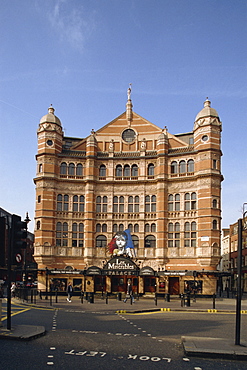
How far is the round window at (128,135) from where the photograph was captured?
56.3m

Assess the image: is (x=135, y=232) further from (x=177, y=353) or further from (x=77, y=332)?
(x=177, y=353)

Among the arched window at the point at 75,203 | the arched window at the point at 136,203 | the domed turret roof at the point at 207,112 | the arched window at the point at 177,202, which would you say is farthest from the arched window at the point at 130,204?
the domed turret roof at the point at 207,112

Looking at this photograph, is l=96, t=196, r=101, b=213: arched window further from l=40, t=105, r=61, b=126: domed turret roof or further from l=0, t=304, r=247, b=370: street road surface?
l=0, t=304, r=247, b=370: street road surface

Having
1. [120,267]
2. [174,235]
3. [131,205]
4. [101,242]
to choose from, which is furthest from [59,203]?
[174,235]

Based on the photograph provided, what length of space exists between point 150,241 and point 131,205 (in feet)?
17.6

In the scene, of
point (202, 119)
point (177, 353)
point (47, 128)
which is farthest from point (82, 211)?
point (177, 353)

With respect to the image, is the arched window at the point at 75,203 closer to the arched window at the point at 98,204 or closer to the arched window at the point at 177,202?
the arched window at the point at 98,204

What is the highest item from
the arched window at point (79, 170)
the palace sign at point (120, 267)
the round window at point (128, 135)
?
the round window at point (128, 135)

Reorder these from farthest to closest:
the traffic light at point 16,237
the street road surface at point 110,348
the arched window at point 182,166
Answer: the arched window at point 182,166, the traffic light at point 16,237, the street road surface at point 110,348

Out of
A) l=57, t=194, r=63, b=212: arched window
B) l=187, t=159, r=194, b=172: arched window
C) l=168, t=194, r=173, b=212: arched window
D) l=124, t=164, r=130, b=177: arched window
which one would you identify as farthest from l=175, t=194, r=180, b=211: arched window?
l=57, t=194, r=63, b=212: arched window

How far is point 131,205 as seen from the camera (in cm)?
5416

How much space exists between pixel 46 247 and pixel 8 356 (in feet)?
132

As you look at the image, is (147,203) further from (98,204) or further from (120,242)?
(98,204)

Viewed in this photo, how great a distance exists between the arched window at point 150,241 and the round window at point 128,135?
13.4 m
